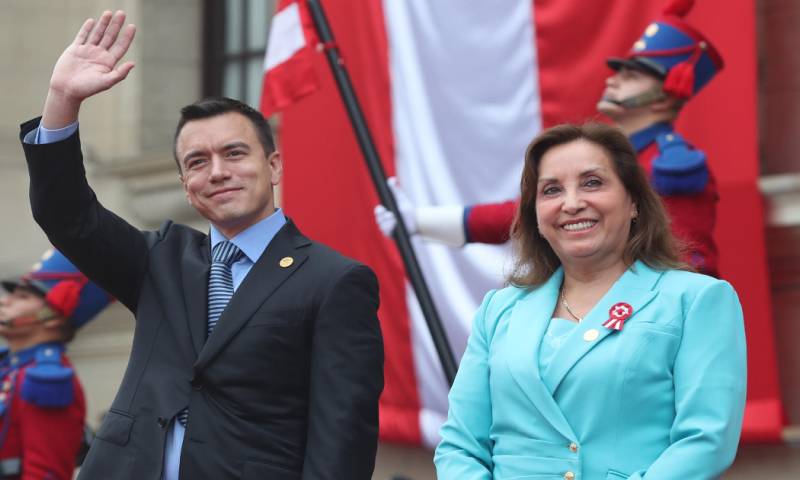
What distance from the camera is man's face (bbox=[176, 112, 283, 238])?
12.1 ft

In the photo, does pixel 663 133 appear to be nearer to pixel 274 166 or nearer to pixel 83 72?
pixel 274 166

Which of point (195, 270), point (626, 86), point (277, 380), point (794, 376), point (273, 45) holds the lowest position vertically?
point (794, 376)

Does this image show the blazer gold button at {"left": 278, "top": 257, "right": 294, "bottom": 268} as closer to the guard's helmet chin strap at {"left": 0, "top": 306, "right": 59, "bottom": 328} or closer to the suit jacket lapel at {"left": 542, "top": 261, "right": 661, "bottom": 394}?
the suit jacket lapel at {"left": 542, "top": 261, "right": 661, "bottom": 394}

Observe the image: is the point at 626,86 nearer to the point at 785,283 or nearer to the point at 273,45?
the point at 785,283

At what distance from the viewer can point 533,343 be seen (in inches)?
127

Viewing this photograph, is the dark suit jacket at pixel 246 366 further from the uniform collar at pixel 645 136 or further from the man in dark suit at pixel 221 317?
the uniform collar at pixel 645 136

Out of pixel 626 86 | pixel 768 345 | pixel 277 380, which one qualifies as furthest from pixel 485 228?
pixel 277 380

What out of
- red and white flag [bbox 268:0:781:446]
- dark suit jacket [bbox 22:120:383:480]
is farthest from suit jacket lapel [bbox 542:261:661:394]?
red and white flag [bbox 268:0:781:446]

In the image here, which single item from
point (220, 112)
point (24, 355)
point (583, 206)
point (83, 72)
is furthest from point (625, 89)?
point (24, 355)

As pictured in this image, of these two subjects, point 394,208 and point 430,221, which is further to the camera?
point 394,208

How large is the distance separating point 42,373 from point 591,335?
10.8 feet

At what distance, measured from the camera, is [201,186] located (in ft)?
12.1

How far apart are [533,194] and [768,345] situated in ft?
8.26

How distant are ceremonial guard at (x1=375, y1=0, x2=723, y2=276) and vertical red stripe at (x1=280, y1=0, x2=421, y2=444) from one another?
4.97 ft
